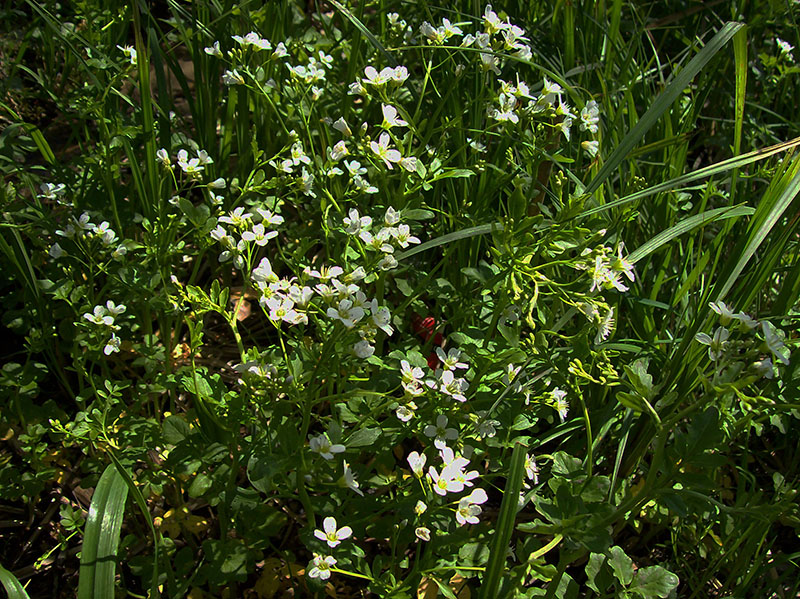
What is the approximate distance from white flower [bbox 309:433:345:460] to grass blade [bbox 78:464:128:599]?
38cm

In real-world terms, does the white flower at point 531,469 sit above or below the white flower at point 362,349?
below

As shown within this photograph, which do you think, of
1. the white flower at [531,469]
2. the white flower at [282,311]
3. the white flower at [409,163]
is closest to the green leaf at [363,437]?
the white flower at [282,311]

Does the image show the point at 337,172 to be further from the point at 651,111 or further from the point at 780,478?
the point at 780,478

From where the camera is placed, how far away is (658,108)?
5.60 feet

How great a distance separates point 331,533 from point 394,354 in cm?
44

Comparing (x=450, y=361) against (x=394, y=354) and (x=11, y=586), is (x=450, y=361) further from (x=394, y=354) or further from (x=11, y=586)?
(x=11, y=586)

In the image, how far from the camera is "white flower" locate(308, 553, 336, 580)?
136 cm

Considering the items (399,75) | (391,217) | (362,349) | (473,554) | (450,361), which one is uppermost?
(399,75)

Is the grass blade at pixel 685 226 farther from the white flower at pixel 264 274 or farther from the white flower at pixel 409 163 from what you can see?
the white flower at pixel 264 274

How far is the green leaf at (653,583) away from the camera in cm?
142

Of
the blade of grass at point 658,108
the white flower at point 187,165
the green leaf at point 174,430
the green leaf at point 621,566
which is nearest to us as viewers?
the green leaf at point 621,566

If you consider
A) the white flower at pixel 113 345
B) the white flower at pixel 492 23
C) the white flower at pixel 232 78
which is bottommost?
the white flower at pixel 113 345

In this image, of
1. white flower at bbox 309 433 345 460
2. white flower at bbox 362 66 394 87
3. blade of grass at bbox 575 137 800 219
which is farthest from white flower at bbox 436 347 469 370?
white flower at bbox 362 66 394 87

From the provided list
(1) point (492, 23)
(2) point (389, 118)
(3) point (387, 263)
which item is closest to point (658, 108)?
(1) point (492, 23)
